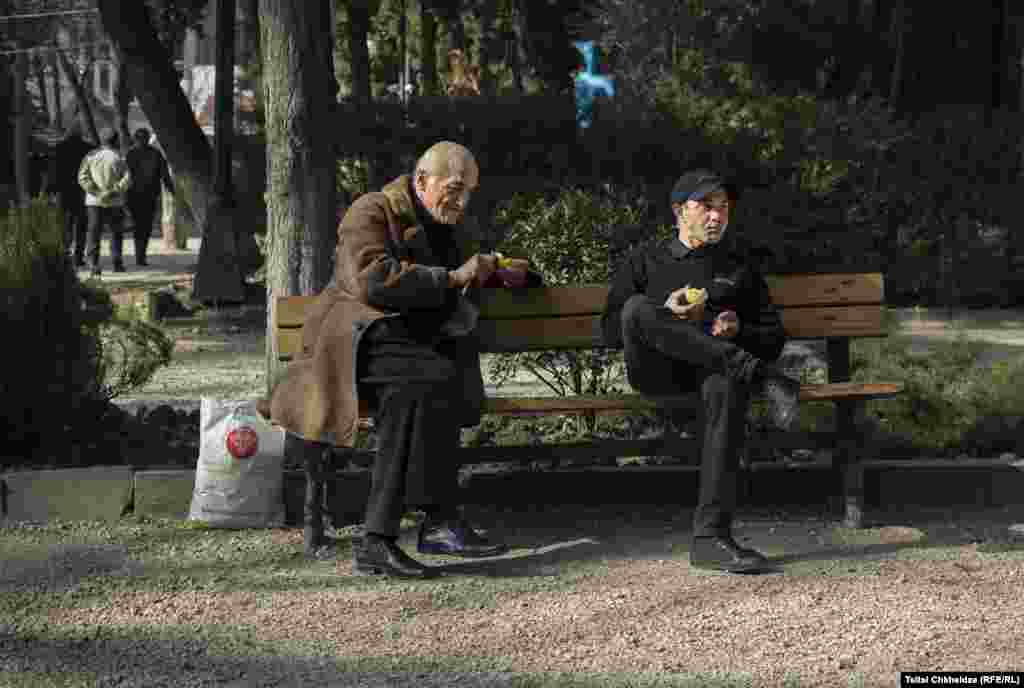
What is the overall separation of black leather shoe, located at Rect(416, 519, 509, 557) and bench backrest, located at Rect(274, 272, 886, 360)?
2.56 feet

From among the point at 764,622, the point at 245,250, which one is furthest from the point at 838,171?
the point at 764,622

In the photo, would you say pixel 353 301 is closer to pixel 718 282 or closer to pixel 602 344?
pixel 602 344

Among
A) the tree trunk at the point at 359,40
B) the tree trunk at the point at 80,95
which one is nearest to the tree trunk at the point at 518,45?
the tree trunk at the point at 359,40

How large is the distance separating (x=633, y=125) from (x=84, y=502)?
28.2 ft

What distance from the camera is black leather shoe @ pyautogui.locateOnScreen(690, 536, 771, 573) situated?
21.2ft

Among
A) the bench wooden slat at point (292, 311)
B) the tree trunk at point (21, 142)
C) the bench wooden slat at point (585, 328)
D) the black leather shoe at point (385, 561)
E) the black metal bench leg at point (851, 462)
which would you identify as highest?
the tree trunk at point (21, 142)

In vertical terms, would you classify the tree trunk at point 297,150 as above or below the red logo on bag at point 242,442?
above

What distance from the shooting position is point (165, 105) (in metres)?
16.5

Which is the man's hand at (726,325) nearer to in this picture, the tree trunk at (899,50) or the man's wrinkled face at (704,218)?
the man's wrinkled face at (704,218)

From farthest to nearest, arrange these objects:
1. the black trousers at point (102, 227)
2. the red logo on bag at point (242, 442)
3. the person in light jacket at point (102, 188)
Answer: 1. the black trousers at point (102, 227)
2. the person in light jacket at point (102, 188)
3. the red logo on bag at point (242, 442)

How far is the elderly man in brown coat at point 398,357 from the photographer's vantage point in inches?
258

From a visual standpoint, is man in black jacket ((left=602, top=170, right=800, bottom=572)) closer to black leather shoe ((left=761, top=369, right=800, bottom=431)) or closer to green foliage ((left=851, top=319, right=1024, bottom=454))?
black leather shoe ((left=761, top=369, right=800, bottom=431))

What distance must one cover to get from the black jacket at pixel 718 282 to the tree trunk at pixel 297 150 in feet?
6.08

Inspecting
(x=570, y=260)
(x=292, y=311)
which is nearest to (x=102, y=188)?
(x=570, y=260)
